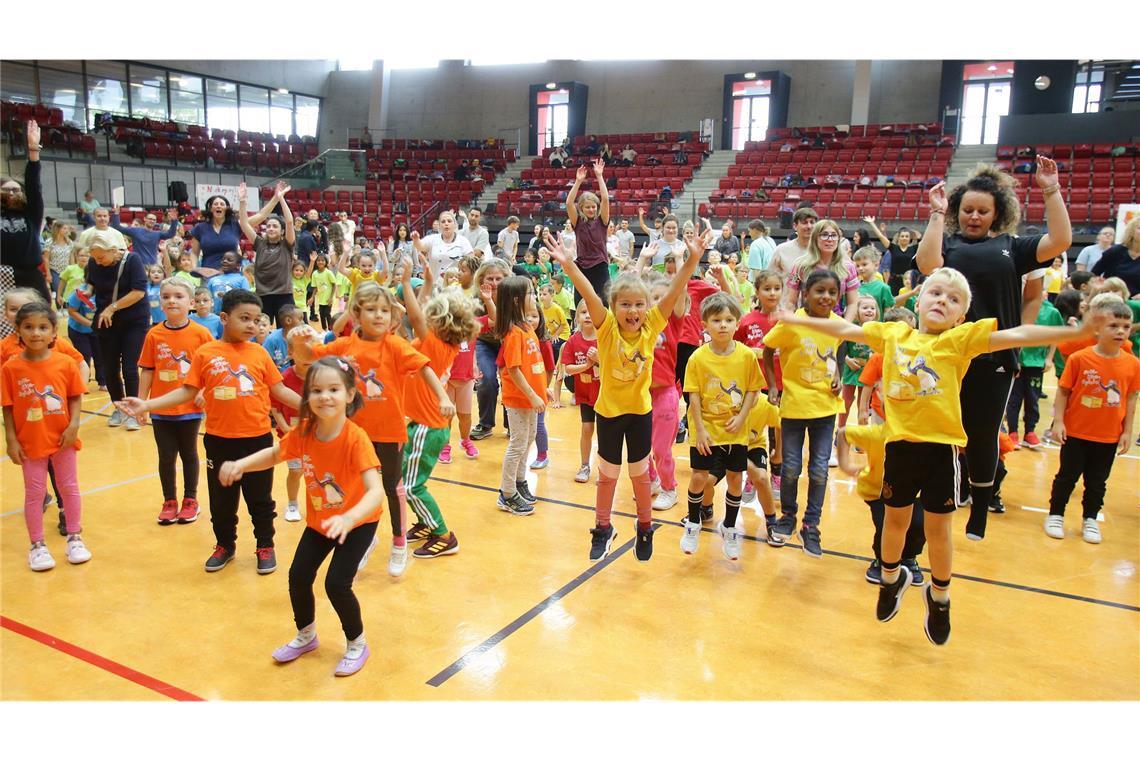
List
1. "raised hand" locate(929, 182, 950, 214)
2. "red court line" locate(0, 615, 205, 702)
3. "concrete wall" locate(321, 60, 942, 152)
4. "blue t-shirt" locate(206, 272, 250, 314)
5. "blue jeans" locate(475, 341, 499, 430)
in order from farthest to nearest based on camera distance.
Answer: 1. "concrete wall" locate(321, 60, 942, 152)
2. "blue t-shirt" locate(206, 272, 250, 314)
3. "blue jeans" locate(475, 341, 499, 430)
4. "raised hand" locate(929, 182, 950, 214)
5. "red court line" locate(0, 615, 205, 702)

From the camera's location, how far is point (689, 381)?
13.7 feet

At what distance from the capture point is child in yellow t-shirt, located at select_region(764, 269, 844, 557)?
13.4 feet

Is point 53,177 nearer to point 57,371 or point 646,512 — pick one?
point 57,371

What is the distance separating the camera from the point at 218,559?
412cm

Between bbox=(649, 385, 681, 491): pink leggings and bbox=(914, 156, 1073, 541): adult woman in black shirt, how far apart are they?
165 centimetres

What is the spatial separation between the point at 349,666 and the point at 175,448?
2214 mm

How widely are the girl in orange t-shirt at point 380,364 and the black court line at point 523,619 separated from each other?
1.03 meters

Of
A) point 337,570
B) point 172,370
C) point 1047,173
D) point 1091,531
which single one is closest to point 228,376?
point 172,370

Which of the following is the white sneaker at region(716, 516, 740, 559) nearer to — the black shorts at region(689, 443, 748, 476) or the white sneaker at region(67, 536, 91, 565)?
the black shorts at region(689, 443, 748, 476)

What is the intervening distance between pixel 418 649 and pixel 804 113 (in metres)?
23.8

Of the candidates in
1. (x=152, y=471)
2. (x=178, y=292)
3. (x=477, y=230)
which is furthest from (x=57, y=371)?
(x=477, y=230)

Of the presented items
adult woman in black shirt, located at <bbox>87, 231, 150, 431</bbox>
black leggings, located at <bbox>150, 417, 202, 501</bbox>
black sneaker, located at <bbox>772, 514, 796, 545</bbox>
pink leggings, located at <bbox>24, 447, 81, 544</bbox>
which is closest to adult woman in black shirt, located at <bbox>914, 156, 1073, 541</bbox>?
black sneaker, located at <bbox>772, 514, 796, 545</bbox>

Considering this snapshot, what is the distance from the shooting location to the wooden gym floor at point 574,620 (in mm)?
3037

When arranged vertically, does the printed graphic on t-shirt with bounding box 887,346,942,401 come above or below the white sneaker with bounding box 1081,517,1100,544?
above
